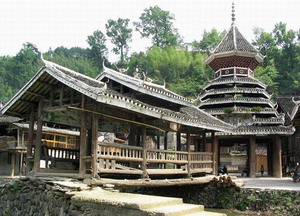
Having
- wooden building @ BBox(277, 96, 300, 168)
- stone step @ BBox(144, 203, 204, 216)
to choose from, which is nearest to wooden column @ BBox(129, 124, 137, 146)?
stone step @ BBox(144, 203, 204, 216)

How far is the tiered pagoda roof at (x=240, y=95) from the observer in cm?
2650

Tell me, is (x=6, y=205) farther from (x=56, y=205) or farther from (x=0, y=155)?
(x=0, y=155)

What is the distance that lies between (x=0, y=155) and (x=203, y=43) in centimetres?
4335

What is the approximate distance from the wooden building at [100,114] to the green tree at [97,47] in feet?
200

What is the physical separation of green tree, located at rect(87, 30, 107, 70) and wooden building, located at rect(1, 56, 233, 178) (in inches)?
→ 2399

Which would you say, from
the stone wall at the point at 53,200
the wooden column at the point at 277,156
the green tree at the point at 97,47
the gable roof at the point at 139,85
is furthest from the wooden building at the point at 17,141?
the green tree at the point at 97,47

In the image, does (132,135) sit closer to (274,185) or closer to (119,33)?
(274,185)

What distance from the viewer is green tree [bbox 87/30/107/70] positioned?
75.9m

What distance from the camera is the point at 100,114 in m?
11.8

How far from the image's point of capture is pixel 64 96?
42.9 ft

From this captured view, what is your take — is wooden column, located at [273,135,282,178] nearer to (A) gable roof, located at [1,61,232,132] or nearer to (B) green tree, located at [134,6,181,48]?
(A) gable roof, located at [1,61,232,132]

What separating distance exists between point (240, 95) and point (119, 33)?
53.1m

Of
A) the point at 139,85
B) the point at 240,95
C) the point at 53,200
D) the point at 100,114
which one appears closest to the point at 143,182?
the point at 100,114

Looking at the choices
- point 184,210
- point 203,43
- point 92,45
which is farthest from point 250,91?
point 92,45
